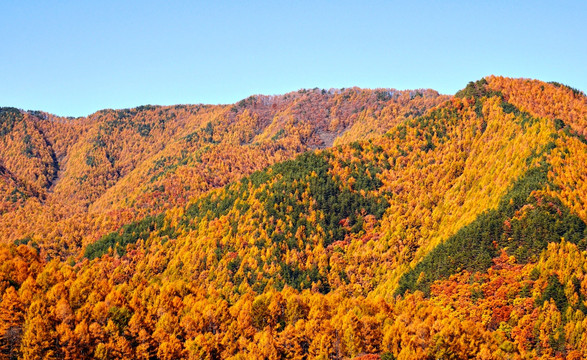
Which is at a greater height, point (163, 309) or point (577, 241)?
point (577, 241)

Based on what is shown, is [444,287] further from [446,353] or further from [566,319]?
[446,353]

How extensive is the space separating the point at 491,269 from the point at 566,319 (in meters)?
30.3

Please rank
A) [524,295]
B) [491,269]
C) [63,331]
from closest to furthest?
[63,331] → [524,295] → [491,269]

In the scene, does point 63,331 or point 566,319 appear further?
point 566,319

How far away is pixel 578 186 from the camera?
19338 cm

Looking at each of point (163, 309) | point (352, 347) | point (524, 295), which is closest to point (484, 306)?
point (524, 295)

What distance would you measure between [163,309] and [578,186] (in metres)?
145

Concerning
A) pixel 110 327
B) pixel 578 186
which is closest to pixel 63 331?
pixel 110 327

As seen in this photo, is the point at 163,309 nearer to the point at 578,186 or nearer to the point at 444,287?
the point at 444,287

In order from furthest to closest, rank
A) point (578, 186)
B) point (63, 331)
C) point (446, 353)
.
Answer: point (578, 186) < point (446, 353) < point (63, 331)

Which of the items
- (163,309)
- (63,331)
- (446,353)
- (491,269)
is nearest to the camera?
(63,331)

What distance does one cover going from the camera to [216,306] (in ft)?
495

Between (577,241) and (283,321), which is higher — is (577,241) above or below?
above

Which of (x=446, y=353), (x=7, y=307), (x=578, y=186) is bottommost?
(x=446, y=353)
